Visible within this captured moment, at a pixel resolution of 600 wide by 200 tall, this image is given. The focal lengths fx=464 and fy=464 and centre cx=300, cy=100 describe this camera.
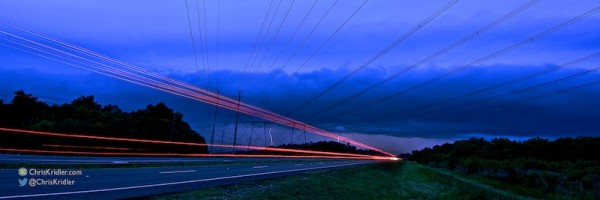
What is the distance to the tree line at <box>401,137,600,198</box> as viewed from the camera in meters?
51.3

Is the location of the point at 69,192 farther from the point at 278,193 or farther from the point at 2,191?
the point at 278,193

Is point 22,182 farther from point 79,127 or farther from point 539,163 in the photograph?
point 539,163

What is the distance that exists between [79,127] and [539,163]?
9788cm

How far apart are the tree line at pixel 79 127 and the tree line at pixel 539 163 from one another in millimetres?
48763

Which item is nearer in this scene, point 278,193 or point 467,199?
point 278,193

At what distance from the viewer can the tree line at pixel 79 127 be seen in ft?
178

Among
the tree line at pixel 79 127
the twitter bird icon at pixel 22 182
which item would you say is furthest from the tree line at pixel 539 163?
the tree line at pixel 79 127

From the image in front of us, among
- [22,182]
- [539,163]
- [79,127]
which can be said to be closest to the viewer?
[22,182]

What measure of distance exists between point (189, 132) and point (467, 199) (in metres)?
73.0

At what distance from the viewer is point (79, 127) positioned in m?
62.5

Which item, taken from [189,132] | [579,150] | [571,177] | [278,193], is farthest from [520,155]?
[278,193]

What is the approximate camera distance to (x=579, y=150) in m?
125

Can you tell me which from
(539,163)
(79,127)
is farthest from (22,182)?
(539,163)

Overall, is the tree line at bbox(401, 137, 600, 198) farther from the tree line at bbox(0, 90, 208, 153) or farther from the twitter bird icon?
the tree line at bbox(0, 90, 208, 153)
